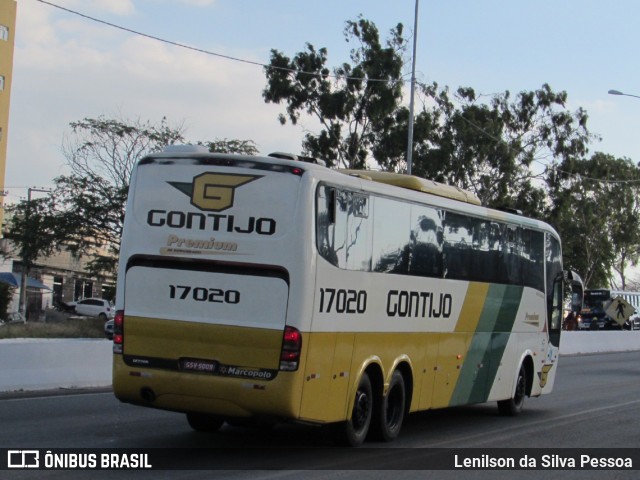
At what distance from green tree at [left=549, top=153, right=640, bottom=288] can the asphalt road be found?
4295 cm

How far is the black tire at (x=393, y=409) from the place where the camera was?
40.6 feet

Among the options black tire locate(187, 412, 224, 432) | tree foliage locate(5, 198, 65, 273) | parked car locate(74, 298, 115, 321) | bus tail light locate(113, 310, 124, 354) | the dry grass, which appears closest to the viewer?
bus tail light locate(113, 310, 124, 354)

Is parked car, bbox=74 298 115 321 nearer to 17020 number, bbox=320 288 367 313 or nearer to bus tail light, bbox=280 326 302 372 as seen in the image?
17020 number, bbox=320 288 367 313

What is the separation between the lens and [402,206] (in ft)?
41.7

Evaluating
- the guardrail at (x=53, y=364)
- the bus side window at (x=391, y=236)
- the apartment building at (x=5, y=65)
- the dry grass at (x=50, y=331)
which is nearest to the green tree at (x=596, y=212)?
the dry grass at (x=50, y=331)

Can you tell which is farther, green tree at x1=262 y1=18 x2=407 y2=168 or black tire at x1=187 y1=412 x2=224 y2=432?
green tree at x1=262 y1=18 x2=407 y2=168

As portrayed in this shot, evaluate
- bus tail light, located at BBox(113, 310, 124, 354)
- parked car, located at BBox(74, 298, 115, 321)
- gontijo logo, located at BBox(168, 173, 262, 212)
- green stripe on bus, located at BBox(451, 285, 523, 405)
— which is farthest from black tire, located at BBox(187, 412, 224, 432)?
parked car, located at BBox(74, 298, 115, 321)

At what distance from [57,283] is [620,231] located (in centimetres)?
4675

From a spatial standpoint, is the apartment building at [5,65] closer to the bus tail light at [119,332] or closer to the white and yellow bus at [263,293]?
the white and yellow bus at [263,293]

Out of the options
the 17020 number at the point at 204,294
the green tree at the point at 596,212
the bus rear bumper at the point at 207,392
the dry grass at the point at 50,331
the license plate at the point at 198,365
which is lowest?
the dry grass at the point at 50,331

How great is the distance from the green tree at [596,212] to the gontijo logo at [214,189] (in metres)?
51.5

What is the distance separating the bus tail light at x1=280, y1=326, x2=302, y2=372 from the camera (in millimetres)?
10134

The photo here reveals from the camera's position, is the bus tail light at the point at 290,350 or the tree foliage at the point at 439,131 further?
the tree foliage at the point at 439,131

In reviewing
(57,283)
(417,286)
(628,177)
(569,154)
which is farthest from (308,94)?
(628,177)
